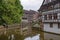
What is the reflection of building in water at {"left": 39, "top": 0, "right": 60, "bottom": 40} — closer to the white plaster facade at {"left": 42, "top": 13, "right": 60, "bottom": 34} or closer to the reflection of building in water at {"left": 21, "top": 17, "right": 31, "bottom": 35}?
the white plaster facade at {"left": 42, "top": 13, "right": 60, "bottom": 34}

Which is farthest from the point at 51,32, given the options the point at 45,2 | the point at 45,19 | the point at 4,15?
the point at 4,15

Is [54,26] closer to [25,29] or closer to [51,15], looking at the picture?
[51,15]

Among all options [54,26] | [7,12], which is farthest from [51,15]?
[7,12]

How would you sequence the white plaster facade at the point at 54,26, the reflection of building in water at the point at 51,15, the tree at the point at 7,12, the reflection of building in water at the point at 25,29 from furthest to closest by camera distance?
the tree at the point at 7,12, the reflection of building in water at the point at 25,29, the reflection of building in water at the point at 51,15, the white plaster facade at the point at 54,26

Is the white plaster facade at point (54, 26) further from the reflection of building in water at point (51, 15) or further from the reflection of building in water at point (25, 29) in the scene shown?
the reflection of building in water at point (25, 29)

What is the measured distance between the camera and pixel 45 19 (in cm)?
2373

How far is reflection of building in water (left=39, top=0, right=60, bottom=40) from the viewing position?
A: 68.1ft

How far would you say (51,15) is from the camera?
22.2 m

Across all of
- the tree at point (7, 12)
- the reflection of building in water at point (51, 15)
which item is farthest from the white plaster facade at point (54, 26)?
the tree at point (7, 12)

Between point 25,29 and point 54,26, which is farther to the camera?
point 25,29

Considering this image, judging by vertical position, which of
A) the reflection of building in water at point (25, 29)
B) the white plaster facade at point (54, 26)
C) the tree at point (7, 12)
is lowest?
the reflection of building in water at point (25, 29)

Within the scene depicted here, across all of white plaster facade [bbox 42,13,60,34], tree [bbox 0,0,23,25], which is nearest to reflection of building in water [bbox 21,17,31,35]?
white plaster facade [bbox 42,13,60,34]

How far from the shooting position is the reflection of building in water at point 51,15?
20750mm

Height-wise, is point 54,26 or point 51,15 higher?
point 51,15
